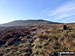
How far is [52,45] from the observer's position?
9539 millimetres

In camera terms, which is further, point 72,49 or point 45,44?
point 45,44

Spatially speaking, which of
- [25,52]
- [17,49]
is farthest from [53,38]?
[17,49]

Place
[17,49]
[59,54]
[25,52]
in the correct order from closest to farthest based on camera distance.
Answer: [59,54] < [25,52] < [17,49]

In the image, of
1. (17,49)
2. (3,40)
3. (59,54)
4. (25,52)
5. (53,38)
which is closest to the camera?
(59,54)

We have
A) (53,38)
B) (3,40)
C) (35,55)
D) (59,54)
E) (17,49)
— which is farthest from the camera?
(3,40)

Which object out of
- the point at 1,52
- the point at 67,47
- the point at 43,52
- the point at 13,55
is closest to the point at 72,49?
the point at 67,47

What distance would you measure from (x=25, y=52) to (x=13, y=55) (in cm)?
129

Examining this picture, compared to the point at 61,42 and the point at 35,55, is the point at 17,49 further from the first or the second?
the point at 61,42

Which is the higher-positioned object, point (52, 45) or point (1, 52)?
point (52, 45)

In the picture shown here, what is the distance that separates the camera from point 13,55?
9.23 metres

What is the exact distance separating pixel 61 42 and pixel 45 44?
6.12ft

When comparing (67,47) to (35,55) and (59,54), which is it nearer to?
(59,54)

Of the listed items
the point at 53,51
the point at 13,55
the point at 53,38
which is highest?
the point at 53,38

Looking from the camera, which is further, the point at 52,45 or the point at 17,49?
the point at 17,49
